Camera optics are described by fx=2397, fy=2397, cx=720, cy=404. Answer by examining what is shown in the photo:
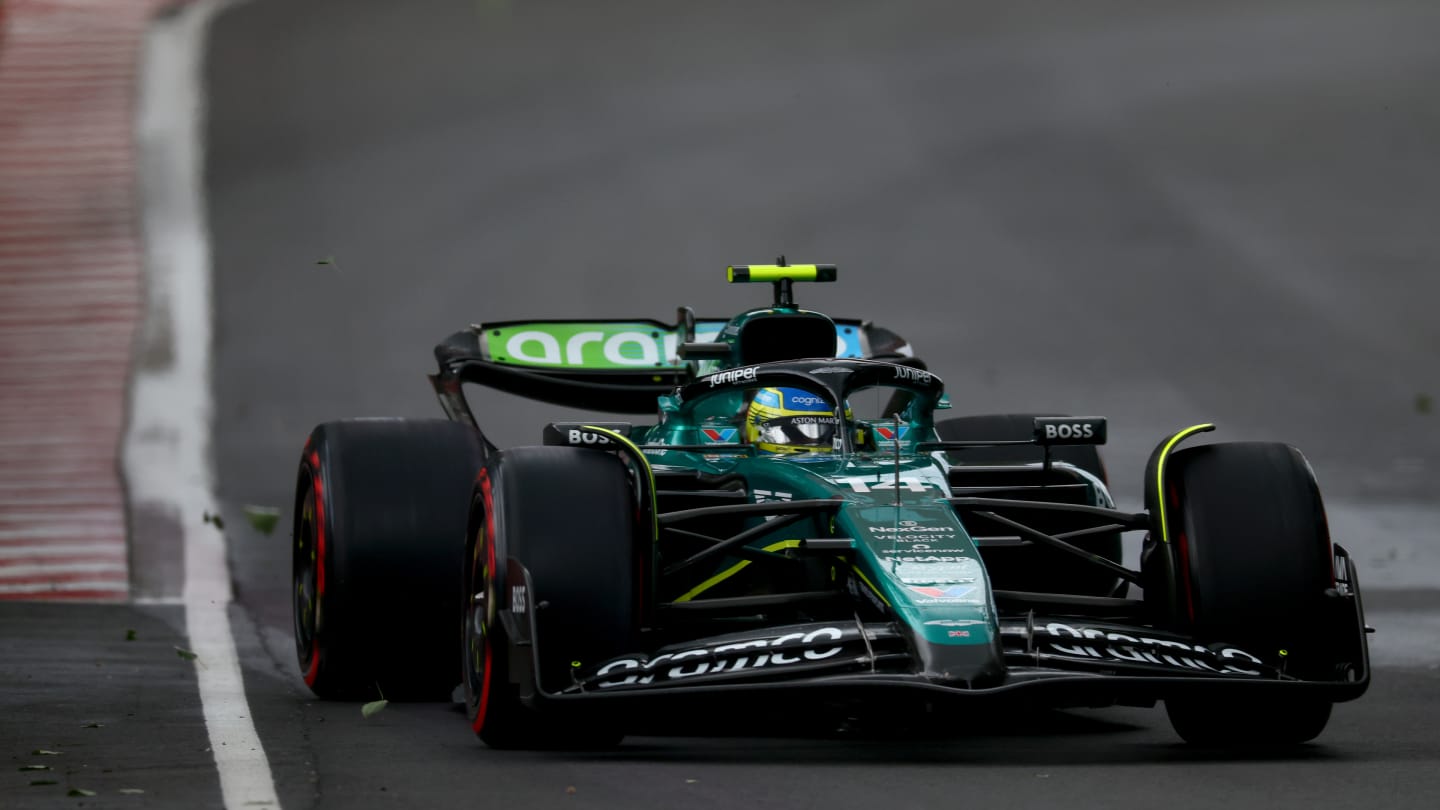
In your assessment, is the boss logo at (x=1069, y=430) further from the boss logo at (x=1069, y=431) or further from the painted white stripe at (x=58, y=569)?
the painted white stripe at (x=58, y=569)

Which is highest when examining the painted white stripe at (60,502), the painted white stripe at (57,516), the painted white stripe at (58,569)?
the painted white stripe at (60,502)

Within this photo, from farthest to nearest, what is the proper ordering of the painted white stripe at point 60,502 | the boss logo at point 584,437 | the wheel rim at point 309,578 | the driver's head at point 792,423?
1. the painted white stripe at point 60,502
2. the wheel rim at point 309,578
3. the driver's head at point 792,423
4. the boss logo at point 584,437

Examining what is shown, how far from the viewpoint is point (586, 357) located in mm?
13367

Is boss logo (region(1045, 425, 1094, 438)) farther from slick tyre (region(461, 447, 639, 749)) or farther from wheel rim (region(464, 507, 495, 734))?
wheel rim (region(464, 507, 495, 734))

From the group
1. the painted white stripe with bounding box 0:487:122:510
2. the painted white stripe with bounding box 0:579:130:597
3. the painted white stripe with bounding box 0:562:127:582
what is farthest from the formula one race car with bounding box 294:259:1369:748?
the painted white stripe with bounding box 0:487:122:510

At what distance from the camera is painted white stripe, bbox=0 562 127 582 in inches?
616

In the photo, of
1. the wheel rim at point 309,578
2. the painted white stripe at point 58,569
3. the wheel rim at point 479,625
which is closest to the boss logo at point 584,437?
the wheel rim at point 479,625

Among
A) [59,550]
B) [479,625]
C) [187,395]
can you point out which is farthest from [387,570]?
[187,395]

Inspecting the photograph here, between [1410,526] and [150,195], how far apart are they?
672 inches

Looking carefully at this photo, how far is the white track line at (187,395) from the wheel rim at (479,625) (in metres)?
0.84

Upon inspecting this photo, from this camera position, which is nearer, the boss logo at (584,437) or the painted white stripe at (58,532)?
the boss logo at (584,437)

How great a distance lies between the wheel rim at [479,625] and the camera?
897 centimetres

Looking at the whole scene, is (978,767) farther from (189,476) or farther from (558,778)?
(189,476)

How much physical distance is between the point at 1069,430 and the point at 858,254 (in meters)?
17.2
